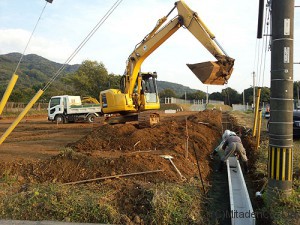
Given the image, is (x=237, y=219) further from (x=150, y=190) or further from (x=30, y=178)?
(x=30, y=178)

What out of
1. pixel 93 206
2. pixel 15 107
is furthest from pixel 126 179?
pixel 15 107

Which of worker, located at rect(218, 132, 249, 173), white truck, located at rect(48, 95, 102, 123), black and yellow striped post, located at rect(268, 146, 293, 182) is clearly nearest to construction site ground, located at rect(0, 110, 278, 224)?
worker, located at rect(218, 132, 249, 173)

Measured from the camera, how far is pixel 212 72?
1051 centimetres

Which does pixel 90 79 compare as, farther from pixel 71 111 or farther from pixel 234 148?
pixel 234 148

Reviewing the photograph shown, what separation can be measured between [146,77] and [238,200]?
996 cm

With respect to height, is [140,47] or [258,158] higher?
[140,47]

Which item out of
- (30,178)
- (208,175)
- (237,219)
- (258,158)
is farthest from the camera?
(258,158)

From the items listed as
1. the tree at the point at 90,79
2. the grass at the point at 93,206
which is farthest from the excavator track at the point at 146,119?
the tree at the point at 90,79

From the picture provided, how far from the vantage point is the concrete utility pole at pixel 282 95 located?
194 inches

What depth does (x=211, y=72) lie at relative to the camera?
10.5 meters

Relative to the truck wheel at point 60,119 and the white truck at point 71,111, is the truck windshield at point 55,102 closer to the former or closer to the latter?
the white truck at point 71,111

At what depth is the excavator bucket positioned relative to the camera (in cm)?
1055

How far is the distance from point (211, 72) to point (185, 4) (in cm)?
425

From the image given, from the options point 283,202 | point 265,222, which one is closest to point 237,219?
point 265,222
